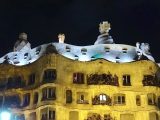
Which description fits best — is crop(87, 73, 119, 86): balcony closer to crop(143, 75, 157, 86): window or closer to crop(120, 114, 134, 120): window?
crop(143, 75, 157, 86): window

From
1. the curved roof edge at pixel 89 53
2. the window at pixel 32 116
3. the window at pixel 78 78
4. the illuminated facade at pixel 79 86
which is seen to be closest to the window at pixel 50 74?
the illuminated facade at pixel 79 86

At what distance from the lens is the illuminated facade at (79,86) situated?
55719 mm

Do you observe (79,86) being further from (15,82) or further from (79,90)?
(15,82)

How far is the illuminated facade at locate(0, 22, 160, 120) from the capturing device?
55.7 metres

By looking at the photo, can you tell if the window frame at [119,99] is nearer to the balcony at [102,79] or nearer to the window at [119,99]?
the window at [119,99]

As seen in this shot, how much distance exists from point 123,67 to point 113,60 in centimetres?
283

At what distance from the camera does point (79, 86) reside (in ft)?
189

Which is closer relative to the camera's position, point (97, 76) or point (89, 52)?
point (97, 76)

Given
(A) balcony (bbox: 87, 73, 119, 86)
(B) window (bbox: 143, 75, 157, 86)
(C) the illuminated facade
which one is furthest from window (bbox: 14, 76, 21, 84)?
(B) window (bbox: 143, 75, 157, 86)

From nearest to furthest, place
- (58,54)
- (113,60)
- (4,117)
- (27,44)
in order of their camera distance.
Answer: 1. (4,117)
2. (58,54)
3. (113,60)
4. (27,44)

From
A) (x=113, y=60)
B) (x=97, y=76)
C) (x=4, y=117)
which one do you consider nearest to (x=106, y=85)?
(x=97, y=76)

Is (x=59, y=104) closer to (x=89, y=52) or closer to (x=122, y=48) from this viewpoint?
(x=89, y=52)

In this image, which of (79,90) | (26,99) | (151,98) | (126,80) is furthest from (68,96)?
(151,98)

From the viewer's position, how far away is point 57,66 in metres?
57.1
